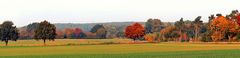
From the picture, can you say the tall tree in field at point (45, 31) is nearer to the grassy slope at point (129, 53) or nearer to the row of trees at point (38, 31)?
the row of trees at point (38, 31)

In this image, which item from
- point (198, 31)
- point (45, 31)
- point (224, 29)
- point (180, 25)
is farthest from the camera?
point (180, 25)

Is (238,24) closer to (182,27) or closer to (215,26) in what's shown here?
(215,26)

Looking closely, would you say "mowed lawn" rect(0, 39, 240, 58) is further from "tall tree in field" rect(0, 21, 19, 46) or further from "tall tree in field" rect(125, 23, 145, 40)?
"tall tree in field" rect(125, 23, 145, 40)

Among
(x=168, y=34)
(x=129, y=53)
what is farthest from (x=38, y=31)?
(x=129, y=53)

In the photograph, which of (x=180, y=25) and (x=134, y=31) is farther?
(x=180, y=25)

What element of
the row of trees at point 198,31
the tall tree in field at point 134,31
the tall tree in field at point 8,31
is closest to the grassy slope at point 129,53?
the tall tree in field at point 8,31

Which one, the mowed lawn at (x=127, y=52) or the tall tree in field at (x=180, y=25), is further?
the tall tree in field at (x=180, y=25)

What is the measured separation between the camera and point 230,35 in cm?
14612

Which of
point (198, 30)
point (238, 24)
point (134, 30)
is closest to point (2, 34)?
point (134, 30)

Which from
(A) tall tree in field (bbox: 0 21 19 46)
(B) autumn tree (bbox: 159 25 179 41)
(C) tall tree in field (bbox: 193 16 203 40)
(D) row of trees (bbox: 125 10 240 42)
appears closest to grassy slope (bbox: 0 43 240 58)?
(A) tall tree in field (bbox: 0 21 19 46)

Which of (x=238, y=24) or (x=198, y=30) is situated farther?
(x=198, y=30)

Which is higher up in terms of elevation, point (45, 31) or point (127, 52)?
point (45, 31)

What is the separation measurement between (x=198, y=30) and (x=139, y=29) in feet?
96.7

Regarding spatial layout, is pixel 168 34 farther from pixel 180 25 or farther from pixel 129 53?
pixel 129 53
